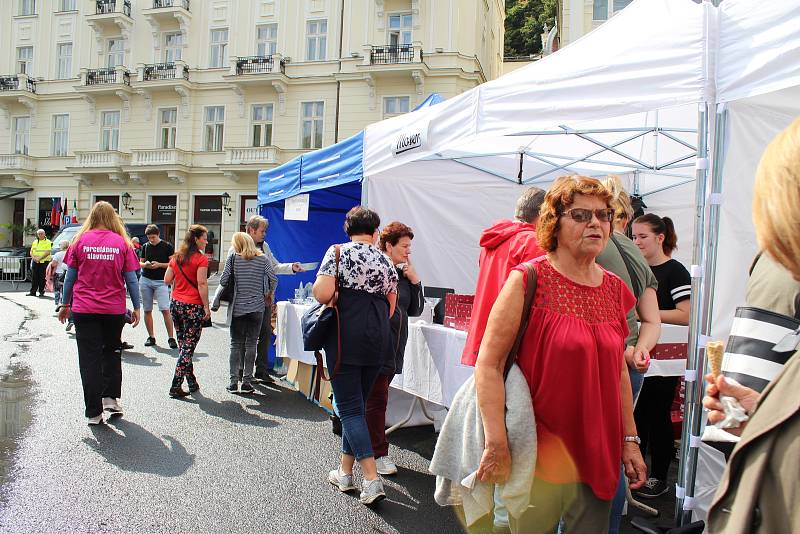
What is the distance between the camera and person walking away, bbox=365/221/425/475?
3898 millimetres

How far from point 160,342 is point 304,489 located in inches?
250

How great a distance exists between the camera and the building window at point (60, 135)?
27781 mm

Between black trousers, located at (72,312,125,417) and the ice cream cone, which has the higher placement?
the ice cream cone

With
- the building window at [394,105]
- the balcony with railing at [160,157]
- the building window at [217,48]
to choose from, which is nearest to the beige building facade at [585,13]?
the building window at [394,105]

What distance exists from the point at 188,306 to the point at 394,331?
118 inches

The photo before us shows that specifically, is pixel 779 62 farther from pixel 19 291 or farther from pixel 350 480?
pixel 19 291

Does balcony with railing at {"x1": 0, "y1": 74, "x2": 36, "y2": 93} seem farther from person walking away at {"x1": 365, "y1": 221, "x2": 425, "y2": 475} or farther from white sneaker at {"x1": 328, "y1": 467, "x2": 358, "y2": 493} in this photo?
white sneaker at {"x1": 328, "y1": 467, "x2": 358, "y2": 493}

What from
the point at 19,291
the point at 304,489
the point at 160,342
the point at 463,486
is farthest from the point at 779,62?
the point at 19,291

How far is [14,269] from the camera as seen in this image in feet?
66.4

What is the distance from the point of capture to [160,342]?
9.20 m

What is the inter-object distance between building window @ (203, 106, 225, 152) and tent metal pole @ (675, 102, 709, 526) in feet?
82.0

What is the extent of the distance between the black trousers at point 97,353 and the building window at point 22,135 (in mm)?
28717

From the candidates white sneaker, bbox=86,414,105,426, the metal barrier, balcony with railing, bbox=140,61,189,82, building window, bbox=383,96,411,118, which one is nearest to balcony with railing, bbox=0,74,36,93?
balcony with railing, bbox=140,61,189,82

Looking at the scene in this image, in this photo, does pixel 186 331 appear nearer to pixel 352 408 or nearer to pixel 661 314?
pixel 352 408
